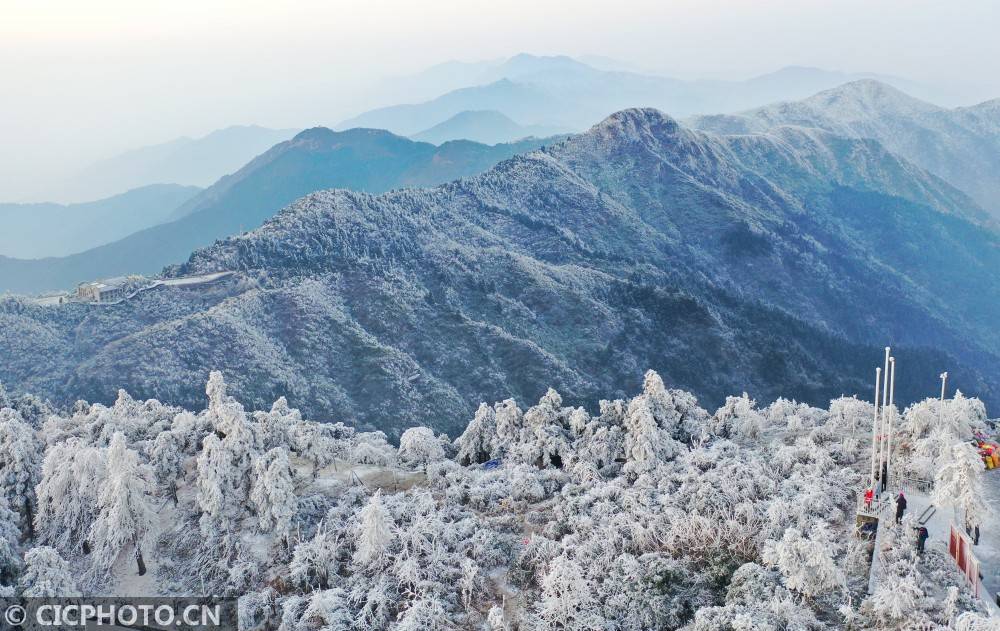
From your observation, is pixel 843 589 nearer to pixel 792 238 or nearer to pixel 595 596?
pixel 595 596

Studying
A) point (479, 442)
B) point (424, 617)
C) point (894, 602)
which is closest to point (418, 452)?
point (479, 442)

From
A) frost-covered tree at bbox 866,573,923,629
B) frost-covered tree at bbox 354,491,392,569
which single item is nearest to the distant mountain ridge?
frost-covered tree at bbox 354,491,392,569

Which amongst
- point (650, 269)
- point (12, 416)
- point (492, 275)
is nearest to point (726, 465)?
point (12, 416)

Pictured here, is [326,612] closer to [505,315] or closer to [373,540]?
[373,540]

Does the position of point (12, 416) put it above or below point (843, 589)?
above

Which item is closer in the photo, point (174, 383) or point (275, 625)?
point (275, 625)

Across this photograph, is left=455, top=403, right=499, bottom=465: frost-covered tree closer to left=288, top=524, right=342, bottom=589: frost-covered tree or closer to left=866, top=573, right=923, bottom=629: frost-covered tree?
left=288, top=524, right=342, bottom=589: frost-covered tree
